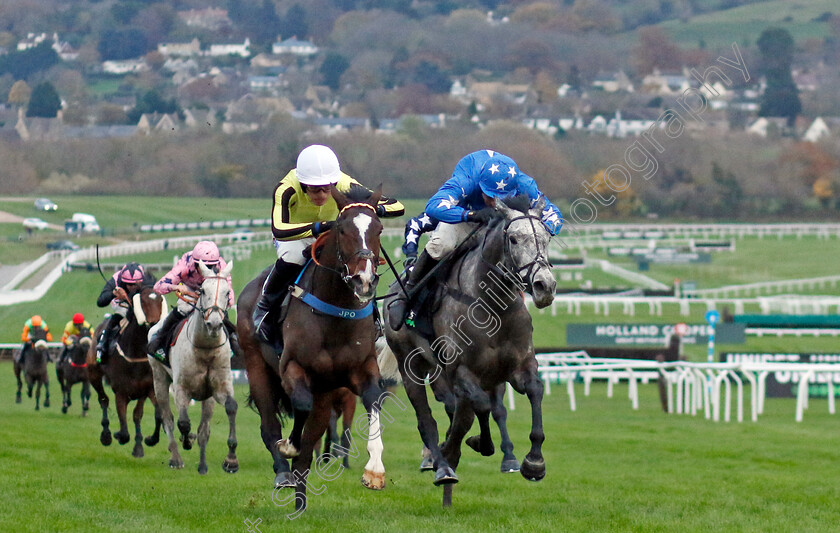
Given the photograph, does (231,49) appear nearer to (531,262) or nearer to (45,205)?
(45,205)

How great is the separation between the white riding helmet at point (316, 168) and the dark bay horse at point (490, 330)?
96cm

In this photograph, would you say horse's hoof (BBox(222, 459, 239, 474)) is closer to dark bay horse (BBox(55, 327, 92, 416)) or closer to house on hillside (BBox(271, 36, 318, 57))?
dark bay horse (BBox(55, 327, 92, 416))

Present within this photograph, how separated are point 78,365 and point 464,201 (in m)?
10.7

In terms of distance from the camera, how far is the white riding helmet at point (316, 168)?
804 centimetres

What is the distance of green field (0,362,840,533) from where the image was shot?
7.93 meters

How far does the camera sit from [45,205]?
143 feet

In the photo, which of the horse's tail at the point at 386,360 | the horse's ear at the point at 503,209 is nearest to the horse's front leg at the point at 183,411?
the horse's tail at the point at 386,360

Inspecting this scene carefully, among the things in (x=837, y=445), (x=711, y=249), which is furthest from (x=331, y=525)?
(x=711, y=249)

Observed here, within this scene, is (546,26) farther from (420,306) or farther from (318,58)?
(420,306)

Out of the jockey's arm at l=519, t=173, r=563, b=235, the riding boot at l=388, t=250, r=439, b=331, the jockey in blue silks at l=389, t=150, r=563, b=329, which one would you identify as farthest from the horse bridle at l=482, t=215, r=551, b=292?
the riding boot at l=388, t=250, r=439, b=331

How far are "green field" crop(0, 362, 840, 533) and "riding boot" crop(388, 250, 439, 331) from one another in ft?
3.77

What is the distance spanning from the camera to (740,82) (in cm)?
13025

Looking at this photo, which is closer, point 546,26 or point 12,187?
point 12,187

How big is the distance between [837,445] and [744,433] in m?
1.45
